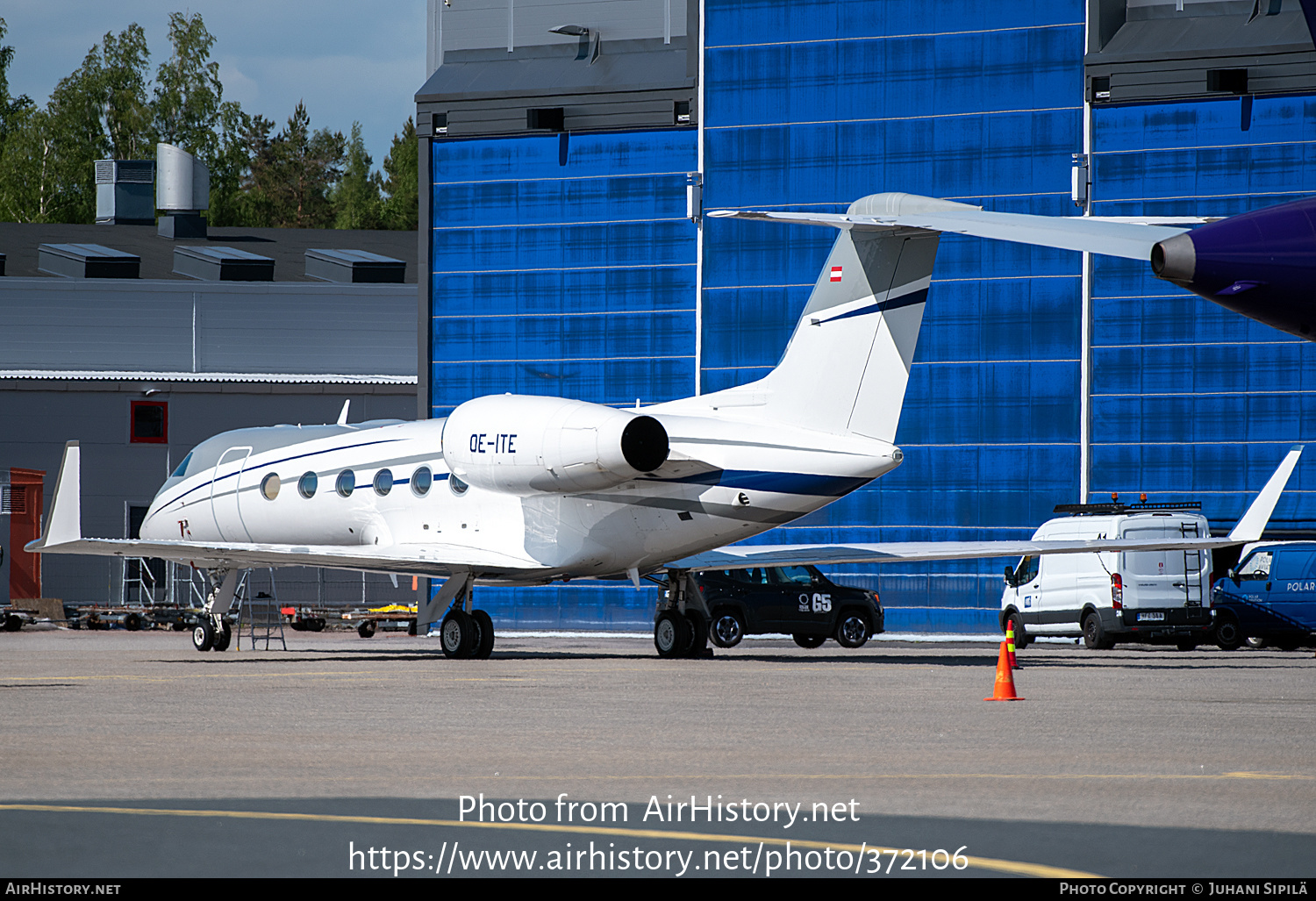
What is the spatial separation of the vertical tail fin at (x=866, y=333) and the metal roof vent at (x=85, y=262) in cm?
3955

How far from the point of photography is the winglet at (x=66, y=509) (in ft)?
74.1

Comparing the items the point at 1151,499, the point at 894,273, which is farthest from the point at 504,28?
the point at 894,273

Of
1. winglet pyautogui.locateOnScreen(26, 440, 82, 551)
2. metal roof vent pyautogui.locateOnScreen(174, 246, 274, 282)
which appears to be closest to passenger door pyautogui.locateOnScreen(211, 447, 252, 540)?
winglet pyautogui.locateOnScreen(26, 440, 82, 551)

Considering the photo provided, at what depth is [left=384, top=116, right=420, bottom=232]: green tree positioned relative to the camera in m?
97.6

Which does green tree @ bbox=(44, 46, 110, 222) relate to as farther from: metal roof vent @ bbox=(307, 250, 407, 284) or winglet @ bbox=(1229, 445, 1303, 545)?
winglet @ bbox=(1229, 445, 1303, 545)

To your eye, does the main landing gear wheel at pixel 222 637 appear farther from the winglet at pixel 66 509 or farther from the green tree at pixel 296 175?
the green tree at pixel 296 175

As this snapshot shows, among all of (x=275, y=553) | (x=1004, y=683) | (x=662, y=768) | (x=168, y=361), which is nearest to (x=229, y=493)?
(x=275, y=553)

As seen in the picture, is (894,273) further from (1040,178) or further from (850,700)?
(1040,178)

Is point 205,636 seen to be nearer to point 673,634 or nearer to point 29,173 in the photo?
point 673,634

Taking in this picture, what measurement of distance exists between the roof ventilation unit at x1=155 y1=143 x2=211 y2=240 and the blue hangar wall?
93.2 feet

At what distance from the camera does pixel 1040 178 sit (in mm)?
35469

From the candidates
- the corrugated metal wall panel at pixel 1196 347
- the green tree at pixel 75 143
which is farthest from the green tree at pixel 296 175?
the corrugated metal wall panel at pixel 1196 347

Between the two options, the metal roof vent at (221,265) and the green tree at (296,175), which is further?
the green tree at (296,175)

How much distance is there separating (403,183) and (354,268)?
45347 mm
